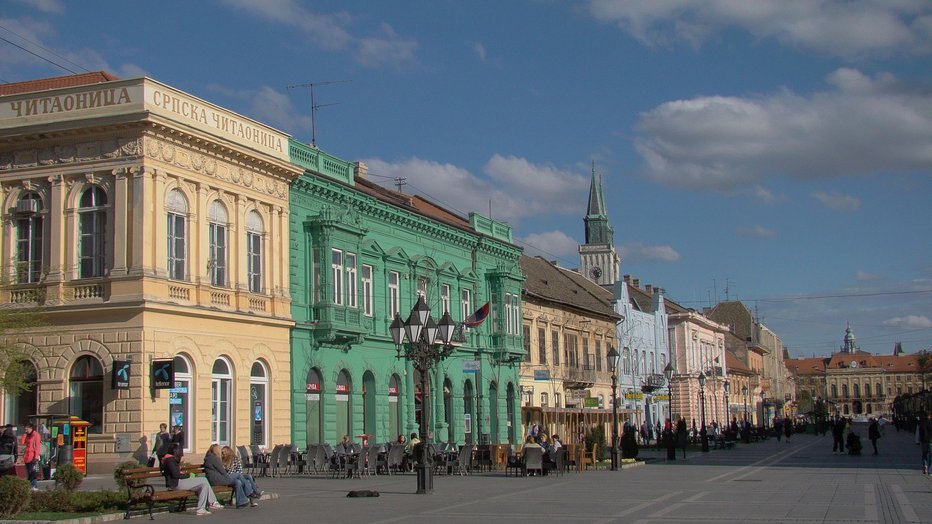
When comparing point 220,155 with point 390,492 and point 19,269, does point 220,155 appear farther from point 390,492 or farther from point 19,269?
point 390,492

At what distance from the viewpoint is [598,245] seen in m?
127

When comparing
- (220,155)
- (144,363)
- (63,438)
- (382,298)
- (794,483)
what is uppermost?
(220,155)

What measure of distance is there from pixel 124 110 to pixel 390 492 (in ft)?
40.8

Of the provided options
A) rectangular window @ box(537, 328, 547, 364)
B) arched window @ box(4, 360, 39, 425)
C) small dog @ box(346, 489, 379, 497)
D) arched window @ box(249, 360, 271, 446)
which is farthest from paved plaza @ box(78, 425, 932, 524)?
rectangular window @ box(537, 328, 547, 364)

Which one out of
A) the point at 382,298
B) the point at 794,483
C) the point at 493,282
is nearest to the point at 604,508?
the point at 794,483

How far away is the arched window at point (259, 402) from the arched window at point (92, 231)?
578cm

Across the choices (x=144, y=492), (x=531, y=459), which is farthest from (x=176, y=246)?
(x=144, y=492)

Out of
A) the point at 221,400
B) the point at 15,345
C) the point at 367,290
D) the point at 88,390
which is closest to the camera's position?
the point at 15,345

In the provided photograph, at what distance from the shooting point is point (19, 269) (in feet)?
97.1

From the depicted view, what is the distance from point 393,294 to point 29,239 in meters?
14.6

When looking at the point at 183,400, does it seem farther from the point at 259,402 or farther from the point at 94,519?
the point at 94,519

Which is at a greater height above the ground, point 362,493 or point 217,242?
point 217,242

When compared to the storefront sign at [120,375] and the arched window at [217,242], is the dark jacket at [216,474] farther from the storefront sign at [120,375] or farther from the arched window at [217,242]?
the arched window at [217,242]

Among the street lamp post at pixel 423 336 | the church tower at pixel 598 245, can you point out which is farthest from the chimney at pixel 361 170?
the church tower at pixel 598 245
